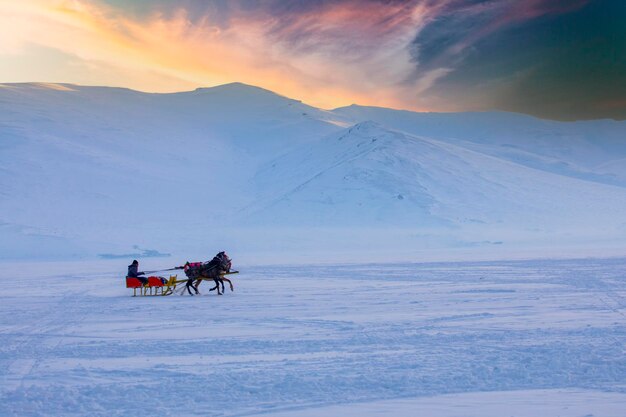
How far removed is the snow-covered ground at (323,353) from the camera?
757 cm

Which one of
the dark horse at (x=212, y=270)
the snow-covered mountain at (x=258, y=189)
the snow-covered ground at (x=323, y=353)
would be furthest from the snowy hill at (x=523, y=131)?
the snow-covered ground at (x=323, y=353)

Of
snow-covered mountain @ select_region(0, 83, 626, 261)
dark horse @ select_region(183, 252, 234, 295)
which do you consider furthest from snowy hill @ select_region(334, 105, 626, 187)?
dark horse @ select_region(183, 252, 234, 295)

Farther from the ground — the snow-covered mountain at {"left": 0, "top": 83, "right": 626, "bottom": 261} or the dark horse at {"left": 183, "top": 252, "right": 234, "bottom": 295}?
the snow-covered mountain at {"left": 0, "top": 83, "right": 626, "bottom": 261}

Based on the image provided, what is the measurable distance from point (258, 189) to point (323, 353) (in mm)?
59167

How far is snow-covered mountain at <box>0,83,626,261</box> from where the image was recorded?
4875 cm

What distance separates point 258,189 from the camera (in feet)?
226

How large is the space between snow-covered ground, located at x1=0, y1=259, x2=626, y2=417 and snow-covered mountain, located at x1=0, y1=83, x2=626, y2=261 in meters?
19.7

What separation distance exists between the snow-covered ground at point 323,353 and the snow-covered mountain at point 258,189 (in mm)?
19674

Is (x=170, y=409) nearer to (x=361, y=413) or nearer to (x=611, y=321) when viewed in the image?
(x=361, y=413)

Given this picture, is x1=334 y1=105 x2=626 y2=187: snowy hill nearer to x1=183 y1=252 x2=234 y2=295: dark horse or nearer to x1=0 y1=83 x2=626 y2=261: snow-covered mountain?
x1=0 y1=83 x2=626 y2=261: snow-covered mountain

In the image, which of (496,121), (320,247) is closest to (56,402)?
(320,247)

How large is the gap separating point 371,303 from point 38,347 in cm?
759

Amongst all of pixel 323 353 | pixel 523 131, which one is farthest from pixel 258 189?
pixel 523 131

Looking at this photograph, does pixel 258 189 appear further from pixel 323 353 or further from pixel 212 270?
pixel 323 353
